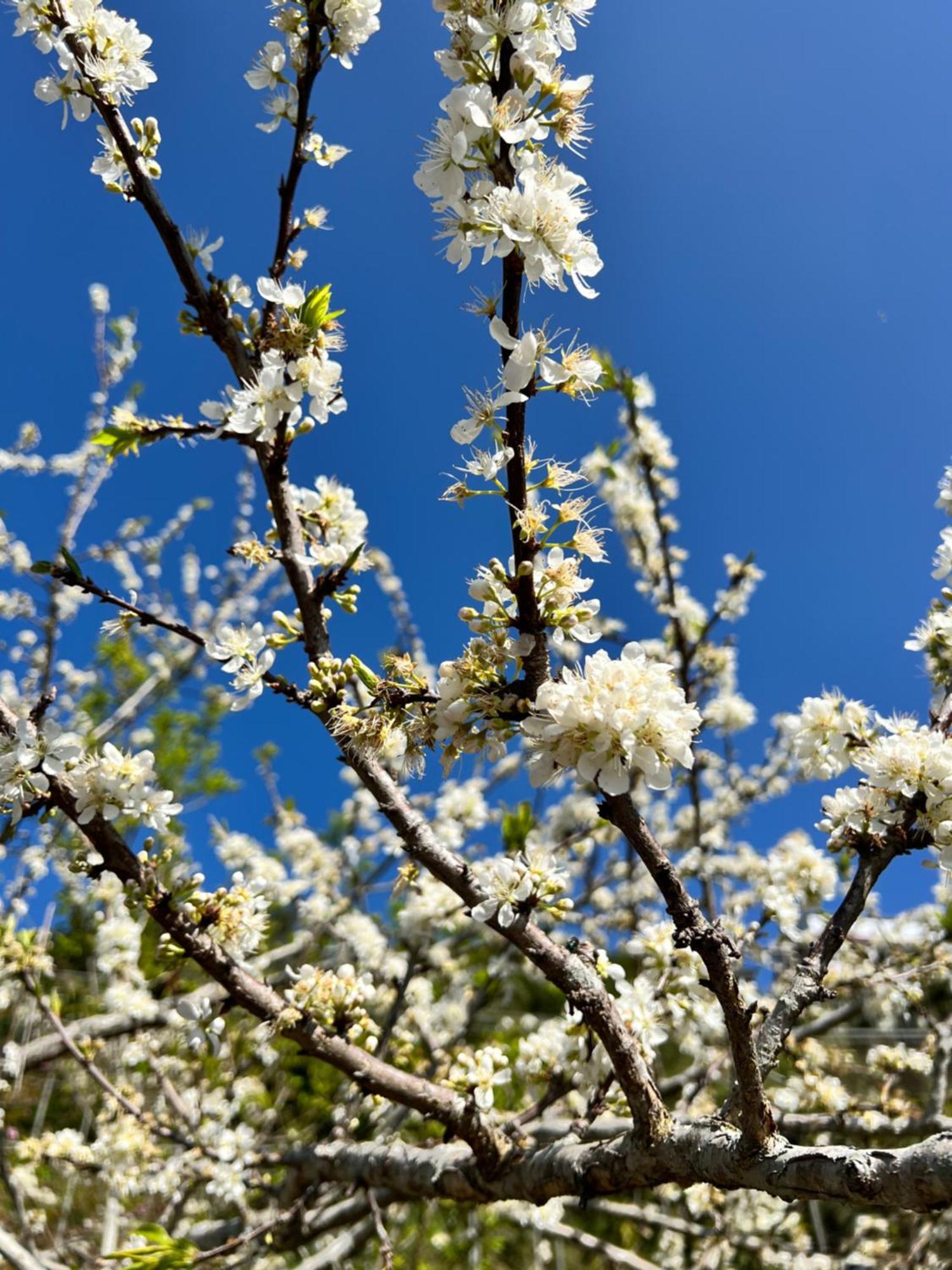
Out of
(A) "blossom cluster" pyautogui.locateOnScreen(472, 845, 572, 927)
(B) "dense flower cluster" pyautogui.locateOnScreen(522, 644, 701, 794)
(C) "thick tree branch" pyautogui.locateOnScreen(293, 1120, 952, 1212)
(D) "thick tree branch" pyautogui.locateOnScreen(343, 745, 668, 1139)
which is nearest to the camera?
(C) "thick tree branch" pyautogui.locateOnScreen(293, 1120, 952, 1212)


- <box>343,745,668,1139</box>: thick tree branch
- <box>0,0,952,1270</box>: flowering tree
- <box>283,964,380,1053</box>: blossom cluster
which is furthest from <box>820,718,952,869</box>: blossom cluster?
<box>283,964,380,1053</box>: blossom cluster

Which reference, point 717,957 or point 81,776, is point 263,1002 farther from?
point 717,957

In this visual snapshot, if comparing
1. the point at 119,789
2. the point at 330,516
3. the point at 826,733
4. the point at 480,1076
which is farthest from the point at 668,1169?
the point at 330,516

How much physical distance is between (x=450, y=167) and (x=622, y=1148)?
2192 millimetres

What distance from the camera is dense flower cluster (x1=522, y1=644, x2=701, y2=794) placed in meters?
1.32

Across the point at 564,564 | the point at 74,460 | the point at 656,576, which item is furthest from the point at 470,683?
the point at 74,460

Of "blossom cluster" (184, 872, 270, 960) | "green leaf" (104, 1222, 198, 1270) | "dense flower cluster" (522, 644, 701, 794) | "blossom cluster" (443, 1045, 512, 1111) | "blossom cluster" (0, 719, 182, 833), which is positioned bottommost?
"green leaf" (104, 1222, 198, 1270)

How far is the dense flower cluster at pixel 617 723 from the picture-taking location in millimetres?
1324

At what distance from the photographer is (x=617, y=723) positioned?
51.4 inches

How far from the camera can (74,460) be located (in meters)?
8.26

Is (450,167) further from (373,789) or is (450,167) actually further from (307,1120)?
(307,1120)

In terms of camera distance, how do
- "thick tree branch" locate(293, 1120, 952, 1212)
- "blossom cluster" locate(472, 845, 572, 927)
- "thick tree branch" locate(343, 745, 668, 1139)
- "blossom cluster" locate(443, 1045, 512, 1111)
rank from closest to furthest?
1. "thick tree branch" locate(293, 1120, 952, 1212)
2. "thick tree branch" locate(343, 745, 668, 1139)
3. "blossom cluster" locate(472, 845, 572, 927)
4. "blossom cluster" locate(443, 1045, 512, 1111)

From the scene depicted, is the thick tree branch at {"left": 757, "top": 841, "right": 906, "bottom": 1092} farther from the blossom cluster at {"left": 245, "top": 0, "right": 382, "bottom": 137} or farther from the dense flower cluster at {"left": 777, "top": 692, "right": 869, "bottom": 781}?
the blossom cluster at {"left": 245, "top": 0, "right": 382, "bottom": 137}

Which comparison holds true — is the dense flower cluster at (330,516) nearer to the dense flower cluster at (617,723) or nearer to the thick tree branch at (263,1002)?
the thick tree branch at (263,1002)
